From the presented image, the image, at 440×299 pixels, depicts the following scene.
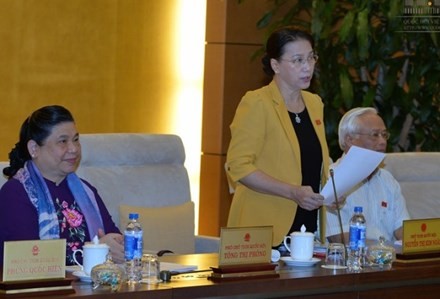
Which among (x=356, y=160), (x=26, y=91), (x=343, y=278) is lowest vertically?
(x=343, y=278)

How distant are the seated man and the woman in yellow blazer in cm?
31

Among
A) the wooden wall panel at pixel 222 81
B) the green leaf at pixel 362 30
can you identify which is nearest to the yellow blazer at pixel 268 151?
the green leaf at pixel 362 30

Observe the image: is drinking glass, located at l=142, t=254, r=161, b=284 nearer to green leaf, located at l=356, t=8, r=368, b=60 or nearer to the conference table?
the conference table

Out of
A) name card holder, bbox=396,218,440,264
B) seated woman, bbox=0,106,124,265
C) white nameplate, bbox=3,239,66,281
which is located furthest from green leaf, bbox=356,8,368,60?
white nameplate, bbox=3,239,66,281

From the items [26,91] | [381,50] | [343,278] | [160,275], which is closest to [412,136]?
[381,50]

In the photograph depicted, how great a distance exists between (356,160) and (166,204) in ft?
4.50

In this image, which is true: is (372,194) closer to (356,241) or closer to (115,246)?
(356,241)

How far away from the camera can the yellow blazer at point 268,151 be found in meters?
3.89

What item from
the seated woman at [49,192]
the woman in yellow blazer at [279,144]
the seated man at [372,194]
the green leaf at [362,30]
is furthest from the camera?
the green leaf at [362,30]

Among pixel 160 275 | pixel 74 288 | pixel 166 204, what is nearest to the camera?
pixel 74 288

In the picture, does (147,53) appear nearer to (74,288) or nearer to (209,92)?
(209,92)

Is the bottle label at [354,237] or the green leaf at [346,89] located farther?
the green leaf at [346,89]

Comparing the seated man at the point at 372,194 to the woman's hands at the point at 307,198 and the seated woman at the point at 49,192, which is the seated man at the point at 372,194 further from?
the seated woman at the point at 49,192

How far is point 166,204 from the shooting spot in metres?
4.75
